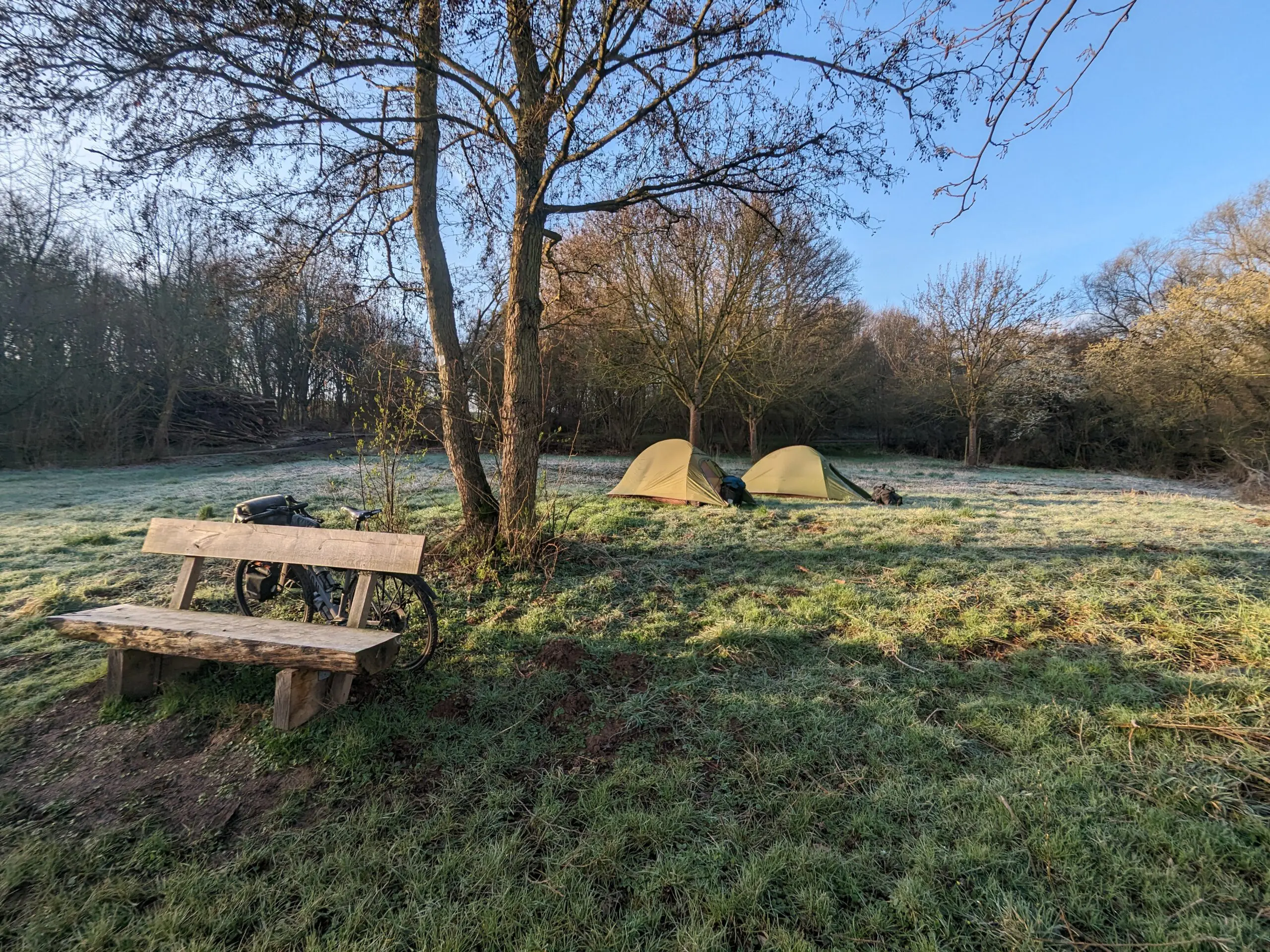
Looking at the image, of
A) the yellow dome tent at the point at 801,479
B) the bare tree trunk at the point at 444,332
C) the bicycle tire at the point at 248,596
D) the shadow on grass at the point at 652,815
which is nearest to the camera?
the shadow on grass at the point at 652,815

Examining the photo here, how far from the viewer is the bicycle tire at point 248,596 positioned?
11.8ft

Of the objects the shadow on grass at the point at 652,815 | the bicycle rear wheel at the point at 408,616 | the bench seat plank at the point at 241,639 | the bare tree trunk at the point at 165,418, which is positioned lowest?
the shadow on grass at the point at 652,815

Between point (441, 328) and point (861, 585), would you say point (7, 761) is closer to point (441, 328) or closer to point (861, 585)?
point (441, 328)

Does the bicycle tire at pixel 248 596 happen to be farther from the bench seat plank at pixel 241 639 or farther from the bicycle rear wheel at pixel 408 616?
the bench seat plank at pixel 241 639

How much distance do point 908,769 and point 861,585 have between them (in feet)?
8.35

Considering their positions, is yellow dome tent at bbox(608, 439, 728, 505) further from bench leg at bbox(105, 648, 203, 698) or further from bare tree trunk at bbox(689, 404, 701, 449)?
bench leg at bbox(105, 648, 203, 698)

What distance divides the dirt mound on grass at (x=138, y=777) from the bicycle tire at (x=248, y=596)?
3.01ft

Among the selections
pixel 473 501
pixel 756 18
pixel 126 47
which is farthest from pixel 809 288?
pixel 126 47

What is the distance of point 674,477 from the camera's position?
30.7ft

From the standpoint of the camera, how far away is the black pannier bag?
386cm

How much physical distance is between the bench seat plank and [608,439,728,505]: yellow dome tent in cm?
663

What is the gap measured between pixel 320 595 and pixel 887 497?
927 centimetres

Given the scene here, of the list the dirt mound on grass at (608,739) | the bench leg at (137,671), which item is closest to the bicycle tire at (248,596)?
the bench leg at (137,671)

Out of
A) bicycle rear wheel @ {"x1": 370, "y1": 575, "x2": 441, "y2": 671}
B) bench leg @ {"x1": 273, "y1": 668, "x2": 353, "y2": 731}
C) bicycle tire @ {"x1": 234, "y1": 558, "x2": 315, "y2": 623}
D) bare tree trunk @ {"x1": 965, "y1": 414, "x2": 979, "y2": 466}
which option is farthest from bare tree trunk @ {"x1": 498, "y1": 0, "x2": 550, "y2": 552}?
bare tree trunk @ {"x1": 965, "y1": 414, "x2": 979, "y2": 466}
